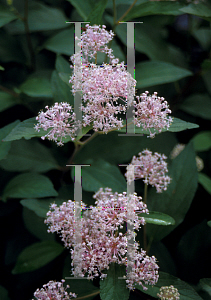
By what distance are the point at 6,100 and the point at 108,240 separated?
0.75 metres

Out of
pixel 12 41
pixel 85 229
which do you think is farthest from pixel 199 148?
pixel 12 41

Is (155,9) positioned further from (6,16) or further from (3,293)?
(3,293)

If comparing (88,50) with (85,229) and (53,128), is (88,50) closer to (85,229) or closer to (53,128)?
(53,128)

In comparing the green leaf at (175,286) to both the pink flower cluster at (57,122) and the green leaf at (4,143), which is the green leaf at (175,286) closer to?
the pink flower cluster at (57,122)

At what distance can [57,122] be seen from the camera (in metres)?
0.71

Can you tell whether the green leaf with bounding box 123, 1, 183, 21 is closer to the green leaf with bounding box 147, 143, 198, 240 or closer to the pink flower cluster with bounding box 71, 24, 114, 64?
the pink flower cluster with bounding box 71, 24, 114, 64

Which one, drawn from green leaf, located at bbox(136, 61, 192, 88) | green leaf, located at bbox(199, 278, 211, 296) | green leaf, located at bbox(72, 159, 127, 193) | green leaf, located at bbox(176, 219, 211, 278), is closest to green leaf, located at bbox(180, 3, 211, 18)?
green leaf, located at bbox(136, 61, 192, 88)

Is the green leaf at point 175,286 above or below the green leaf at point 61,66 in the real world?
below

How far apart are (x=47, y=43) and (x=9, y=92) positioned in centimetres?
29

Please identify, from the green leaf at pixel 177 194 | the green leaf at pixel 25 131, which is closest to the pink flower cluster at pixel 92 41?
the green leaf at pixel 25 131

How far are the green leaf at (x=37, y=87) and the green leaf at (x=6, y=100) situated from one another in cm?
6

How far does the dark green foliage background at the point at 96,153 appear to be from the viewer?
0.89m

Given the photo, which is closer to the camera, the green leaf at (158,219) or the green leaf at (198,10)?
the green leaf at (158,219)

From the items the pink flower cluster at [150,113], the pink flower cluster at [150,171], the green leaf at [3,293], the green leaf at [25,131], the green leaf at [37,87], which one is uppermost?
the green leaf at [37,87]
